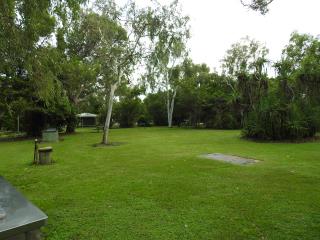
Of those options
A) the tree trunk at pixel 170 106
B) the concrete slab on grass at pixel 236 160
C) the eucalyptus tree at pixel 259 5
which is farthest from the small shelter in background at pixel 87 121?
the eucalyptus tree at pixel 259 5

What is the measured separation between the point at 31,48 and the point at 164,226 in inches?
165

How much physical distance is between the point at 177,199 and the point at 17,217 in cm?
232

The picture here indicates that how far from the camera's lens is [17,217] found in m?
1.60

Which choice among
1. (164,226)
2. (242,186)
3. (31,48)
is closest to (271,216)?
(242,186)

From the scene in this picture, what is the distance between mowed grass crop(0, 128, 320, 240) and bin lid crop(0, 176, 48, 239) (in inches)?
31.0

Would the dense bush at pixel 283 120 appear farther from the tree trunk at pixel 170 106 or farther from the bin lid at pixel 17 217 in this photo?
the tree trunk at pixel 170 106

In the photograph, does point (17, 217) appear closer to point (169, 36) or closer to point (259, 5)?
point (259, 5)

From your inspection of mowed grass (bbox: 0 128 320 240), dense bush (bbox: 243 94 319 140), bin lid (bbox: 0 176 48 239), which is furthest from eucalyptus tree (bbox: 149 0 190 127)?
bin lid (bbox: 0 176 48 239)

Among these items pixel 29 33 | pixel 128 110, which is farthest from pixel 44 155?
pixel 128 110

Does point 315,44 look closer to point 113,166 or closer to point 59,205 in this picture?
point 113,166

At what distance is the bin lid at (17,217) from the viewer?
4.73ft

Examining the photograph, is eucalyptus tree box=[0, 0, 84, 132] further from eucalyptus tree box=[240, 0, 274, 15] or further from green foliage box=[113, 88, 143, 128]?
green foliage box=[113, 88, 143, 128]

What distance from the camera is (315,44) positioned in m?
20.4

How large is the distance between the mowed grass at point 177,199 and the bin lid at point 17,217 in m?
0.79
